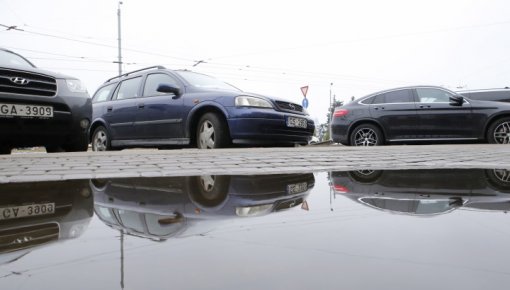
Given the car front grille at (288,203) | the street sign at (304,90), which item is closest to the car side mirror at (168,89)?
Result: the car front grille at (288,203)

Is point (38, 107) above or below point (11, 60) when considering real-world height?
below

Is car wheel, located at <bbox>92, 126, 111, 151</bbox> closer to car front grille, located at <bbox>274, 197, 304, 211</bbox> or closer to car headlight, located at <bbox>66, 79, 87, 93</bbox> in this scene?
car headlight, located at <bbox>66, 79, 87, 93</bbox>

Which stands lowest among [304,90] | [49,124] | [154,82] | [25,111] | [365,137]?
[365,137]

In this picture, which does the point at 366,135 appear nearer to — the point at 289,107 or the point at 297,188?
the point at 289,107

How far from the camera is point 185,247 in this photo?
1411mm

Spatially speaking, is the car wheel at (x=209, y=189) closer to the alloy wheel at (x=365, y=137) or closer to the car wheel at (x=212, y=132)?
the car wheel at (x=212, y=132)

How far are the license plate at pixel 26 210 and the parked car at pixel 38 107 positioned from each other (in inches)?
136

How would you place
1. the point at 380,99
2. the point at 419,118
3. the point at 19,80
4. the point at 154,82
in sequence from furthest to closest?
the point at 380,99 → the point at 419,118 → the point at 154,82 → the point at 19,80

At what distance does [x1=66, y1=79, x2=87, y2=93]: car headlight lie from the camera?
18.8 feet

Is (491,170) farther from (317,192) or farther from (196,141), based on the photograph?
(196,141)

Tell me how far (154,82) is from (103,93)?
1.65 meters

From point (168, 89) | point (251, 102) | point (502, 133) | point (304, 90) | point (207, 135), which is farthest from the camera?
point (304, 90)

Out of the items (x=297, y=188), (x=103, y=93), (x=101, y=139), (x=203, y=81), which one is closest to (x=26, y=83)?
(x=203, y=81)

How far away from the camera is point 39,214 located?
195 centimetres
